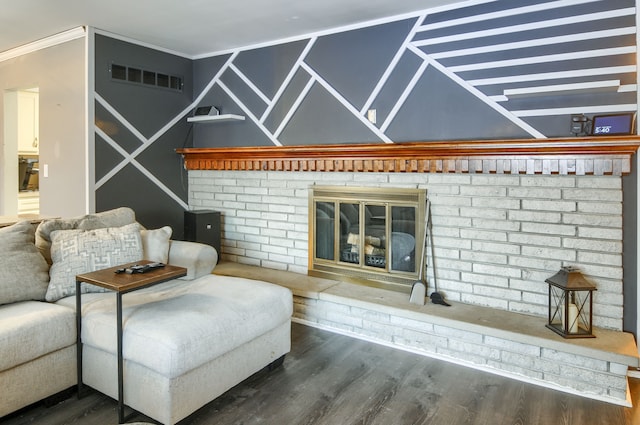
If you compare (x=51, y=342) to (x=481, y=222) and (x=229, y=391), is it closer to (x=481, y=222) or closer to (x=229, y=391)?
(x=229, y=391)

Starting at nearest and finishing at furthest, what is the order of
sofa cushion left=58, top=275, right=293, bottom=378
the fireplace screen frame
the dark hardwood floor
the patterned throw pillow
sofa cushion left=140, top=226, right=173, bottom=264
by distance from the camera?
sofa cushion left=58, top=275, right=293, bottom=378, the dark hardwood floor, the patterned throw pillow, sofa cushion left=140, top=226, right=173, bottom=264, the fireplace screen frame

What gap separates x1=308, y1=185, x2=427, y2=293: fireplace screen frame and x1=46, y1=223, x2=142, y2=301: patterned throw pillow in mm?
1586

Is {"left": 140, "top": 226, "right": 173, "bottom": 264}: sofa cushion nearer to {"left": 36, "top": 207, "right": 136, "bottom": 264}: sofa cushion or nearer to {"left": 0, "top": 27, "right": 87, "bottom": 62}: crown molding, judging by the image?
{"left": 36, "top": 207, "right": 136, "bottom": 264}: sofa cushion

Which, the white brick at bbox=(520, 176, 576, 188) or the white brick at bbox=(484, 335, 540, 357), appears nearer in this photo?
the white brick at bbox=(484, 335, 540, 357)

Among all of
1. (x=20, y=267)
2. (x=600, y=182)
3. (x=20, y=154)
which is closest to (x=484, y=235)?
(x=600, y=182)

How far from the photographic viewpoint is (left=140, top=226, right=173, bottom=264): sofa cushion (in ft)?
9.51

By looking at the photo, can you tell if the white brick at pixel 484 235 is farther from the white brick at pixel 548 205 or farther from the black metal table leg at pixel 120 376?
the black metal table leg at pixel 120 376

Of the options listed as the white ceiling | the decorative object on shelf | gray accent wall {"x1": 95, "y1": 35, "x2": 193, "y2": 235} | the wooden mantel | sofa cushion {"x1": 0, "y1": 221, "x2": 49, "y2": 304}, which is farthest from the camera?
the decorative object on shelf

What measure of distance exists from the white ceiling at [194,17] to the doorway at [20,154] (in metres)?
1.00

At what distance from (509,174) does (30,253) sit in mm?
2996

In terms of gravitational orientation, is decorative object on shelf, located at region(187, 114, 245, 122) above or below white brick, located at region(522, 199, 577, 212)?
above

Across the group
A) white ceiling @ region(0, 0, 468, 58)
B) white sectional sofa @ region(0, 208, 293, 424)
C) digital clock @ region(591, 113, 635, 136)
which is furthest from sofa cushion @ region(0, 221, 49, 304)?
digital clock @ region(591, 113, 635, 136)

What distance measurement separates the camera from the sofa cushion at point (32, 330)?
6.42 feet

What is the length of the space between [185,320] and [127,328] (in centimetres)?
27
